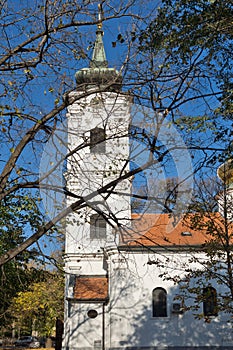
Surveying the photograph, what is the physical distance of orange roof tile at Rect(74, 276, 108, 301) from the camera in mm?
22406

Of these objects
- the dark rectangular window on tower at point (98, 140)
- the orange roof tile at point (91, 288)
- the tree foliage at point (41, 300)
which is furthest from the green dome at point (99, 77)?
the tree foliage at point (41, 300)

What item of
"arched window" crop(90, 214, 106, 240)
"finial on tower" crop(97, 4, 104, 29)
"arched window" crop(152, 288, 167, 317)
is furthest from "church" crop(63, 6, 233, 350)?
"arched window" crop(90, 214, 106, 240)

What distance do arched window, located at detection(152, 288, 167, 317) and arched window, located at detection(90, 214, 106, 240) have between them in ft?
48.3

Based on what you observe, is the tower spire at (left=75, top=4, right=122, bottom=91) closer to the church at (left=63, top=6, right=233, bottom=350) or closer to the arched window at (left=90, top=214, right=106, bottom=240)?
the church at (left=63, top=6, right=233, bottom=350)

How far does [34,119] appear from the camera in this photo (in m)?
7.83

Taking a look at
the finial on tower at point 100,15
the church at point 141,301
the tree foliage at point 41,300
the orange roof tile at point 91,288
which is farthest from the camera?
the tree foliage at point 41,300

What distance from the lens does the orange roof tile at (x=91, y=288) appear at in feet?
73.5

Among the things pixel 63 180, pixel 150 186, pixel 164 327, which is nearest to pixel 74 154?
pixel 63 180

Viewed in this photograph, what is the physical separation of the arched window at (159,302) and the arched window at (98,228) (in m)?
14.7

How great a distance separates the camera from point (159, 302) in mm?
22234

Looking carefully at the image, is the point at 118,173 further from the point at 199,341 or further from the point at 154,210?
the point at 199,341

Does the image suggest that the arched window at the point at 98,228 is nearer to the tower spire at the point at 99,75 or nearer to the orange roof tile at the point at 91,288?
the tower spire at the point at 99,75

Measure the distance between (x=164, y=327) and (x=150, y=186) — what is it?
16362 mm

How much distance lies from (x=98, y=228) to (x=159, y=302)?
15605 mm
